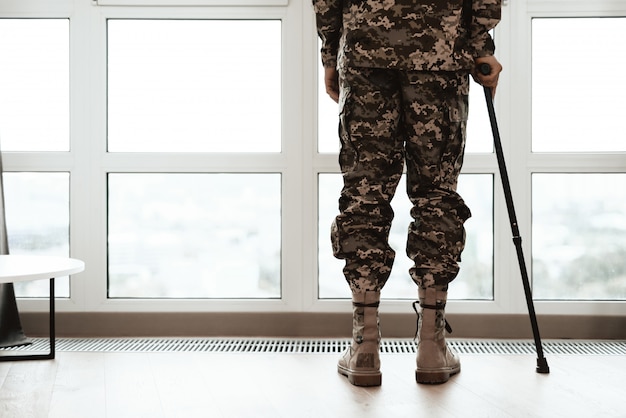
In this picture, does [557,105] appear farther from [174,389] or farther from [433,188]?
[174,389]

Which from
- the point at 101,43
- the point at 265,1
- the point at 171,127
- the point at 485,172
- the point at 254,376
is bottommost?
the point at 254,376

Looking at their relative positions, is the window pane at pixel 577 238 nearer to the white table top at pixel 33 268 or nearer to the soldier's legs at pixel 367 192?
the soldier's legs at pixel 367 192

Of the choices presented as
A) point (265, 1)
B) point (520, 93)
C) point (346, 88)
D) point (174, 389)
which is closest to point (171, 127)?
point (265, 1)

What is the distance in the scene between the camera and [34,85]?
2.62m

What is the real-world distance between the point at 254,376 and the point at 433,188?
2.50 ft

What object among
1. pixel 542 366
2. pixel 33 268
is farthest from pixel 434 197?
pixel 33 268

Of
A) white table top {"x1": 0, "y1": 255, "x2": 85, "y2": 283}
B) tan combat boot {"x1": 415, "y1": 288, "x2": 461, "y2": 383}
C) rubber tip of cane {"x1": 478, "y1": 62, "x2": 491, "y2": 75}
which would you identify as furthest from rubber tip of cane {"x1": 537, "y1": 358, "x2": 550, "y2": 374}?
white table top {"x1": 0, "y1": 255, "x2": 85, "y2": 283}

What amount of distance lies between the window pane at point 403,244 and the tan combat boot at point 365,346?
2.11 feet

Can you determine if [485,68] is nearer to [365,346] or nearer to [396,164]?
[396,164]

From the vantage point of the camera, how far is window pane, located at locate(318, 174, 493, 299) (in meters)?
2.58

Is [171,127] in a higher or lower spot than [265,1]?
lower

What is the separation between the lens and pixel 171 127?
2.62 metres

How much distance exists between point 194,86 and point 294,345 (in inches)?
42.7

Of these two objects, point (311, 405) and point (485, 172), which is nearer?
point (311, 405)
